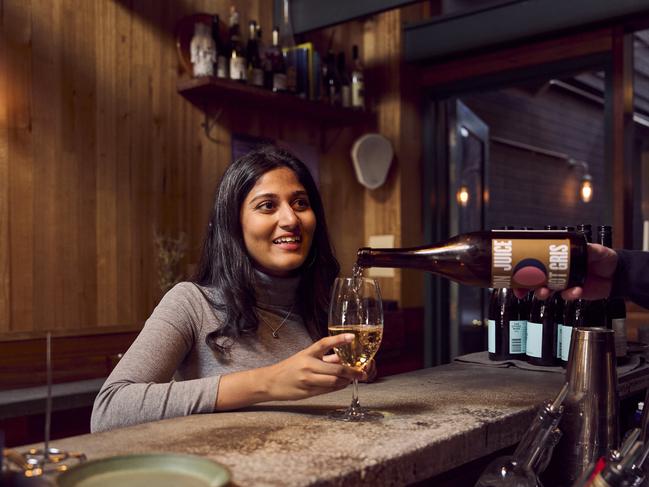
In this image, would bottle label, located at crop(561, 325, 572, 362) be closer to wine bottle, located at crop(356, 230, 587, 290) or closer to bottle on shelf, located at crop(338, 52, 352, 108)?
wine bottle, located at crop(356, 230, 587, 290)

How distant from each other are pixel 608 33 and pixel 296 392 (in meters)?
2.97

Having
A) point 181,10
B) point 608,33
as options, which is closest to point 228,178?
point 181,10

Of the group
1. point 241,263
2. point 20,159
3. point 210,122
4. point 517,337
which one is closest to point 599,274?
point 517,337

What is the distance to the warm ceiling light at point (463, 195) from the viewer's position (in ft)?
13.4

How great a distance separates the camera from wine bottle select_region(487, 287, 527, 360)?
1.68 m

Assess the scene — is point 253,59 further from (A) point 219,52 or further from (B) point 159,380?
(B) point 159,380

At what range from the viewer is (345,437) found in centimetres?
95

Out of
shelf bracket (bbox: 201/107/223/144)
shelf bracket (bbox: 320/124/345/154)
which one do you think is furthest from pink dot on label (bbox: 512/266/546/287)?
shelf bracket (bbox: 320/124/345/154)

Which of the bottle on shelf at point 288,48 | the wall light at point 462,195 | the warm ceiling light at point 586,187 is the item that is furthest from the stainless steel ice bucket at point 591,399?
the warm ceiling light at point 586,187

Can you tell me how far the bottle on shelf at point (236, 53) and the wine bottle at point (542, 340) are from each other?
193cm

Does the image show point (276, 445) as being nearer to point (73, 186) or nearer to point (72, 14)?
point (73, 186)

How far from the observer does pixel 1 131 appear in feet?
8.27

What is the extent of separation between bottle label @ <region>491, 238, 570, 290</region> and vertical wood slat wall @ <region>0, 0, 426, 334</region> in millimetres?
2053

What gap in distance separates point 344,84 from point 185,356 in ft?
8.74
